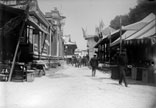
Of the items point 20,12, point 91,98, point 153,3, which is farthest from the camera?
point 20,12

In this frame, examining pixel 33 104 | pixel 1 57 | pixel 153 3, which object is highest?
pixel 153 3

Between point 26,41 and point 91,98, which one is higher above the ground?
point 26,41

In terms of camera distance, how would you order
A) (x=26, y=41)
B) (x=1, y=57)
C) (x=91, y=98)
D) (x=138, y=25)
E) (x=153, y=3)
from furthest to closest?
1. (x=138, y=25)
2. (x=26, y=41)
3. (x=1, y=57)
4. (x=153, y=3)
5. (x=91, y=98)

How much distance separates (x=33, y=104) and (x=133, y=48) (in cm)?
1161

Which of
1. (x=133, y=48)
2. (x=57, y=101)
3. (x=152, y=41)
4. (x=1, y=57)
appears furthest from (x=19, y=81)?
(x=133, y=48)

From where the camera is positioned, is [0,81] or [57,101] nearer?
[57,101]

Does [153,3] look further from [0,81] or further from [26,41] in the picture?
[26,41]

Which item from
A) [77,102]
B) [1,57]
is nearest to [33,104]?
[77,102]

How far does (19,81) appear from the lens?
872 centimetres

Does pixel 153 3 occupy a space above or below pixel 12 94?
above

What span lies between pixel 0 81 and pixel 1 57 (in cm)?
240

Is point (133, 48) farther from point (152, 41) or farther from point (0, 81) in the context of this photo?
point (0, 81)

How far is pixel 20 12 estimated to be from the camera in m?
9.23

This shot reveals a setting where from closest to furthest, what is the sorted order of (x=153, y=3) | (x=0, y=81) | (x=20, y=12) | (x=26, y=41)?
1. (x=153, y=3)
2. (x=0, y=81)
3. (x=20, y=12)
4. (x=26, y=41)
